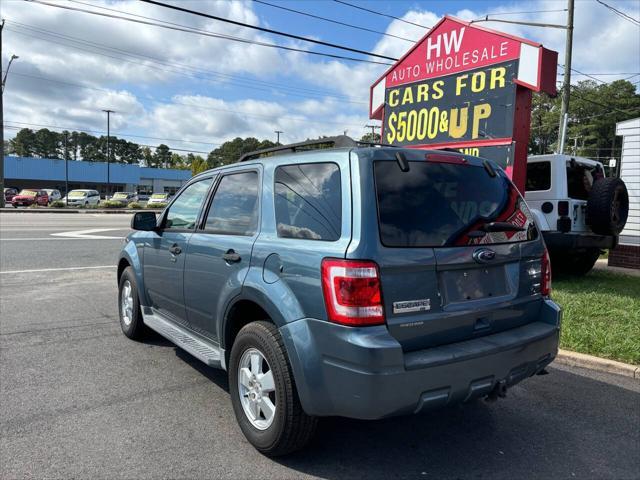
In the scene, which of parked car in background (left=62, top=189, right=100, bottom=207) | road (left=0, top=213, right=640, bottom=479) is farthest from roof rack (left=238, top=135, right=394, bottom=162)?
parked car in background (left=62, top=189, right=100, bottom=207)

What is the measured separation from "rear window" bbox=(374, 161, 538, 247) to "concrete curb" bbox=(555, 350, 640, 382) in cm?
213

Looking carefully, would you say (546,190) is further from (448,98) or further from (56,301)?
(56,301)

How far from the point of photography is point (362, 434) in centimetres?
338

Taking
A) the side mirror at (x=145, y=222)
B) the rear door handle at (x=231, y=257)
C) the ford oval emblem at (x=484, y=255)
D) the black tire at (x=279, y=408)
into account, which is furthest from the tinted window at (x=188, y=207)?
the ford oval emblem at (x=484, y=255)

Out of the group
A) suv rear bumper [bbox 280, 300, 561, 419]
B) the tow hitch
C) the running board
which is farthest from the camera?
the running board

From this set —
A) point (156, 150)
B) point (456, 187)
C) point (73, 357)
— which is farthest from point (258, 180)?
point (156, 150)

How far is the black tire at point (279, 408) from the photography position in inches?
110

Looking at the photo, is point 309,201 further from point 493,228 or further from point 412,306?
point 493,228

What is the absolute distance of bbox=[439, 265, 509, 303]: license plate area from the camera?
281 centimetres

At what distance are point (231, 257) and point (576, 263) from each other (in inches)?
335

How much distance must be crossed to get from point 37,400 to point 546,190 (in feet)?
25.8

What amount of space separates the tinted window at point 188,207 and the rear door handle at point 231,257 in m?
0.83

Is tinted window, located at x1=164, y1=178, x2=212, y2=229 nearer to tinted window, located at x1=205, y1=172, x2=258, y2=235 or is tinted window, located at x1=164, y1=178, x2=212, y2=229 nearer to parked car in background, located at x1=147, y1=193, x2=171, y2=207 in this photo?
tinted window, located at x1=205, y1=172, x2=258, y2=235

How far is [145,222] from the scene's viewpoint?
4.61 metres
